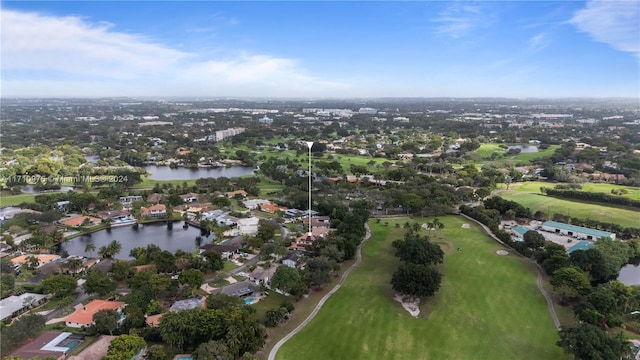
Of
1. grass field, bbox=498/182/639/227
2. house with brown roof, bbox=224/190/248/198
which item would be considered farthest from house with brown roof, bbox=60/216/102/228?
grass field, bbox=498/182/639/227

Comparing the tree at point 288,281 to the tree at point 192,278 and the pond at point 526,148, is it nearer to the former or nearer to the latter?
the tree at point 192,278

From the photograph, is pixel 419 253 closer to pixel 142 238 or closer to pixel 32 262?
pixel 142 238

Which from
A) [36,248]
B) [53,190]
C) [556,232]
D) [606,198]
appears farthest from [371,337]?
[53,190]

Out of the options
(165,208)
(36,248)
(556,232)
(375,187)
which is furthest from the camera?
(375,187)

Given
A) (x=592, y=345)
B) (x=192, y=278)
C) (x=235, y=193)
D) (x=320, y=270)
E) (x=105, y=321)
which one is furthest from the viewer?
(x=235, y=193)

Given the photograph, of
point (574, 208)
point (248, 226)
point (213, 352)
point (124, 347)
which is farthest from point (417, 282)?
point (574, 208)

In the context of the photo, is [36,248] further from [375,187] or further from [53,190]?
[375,187]
